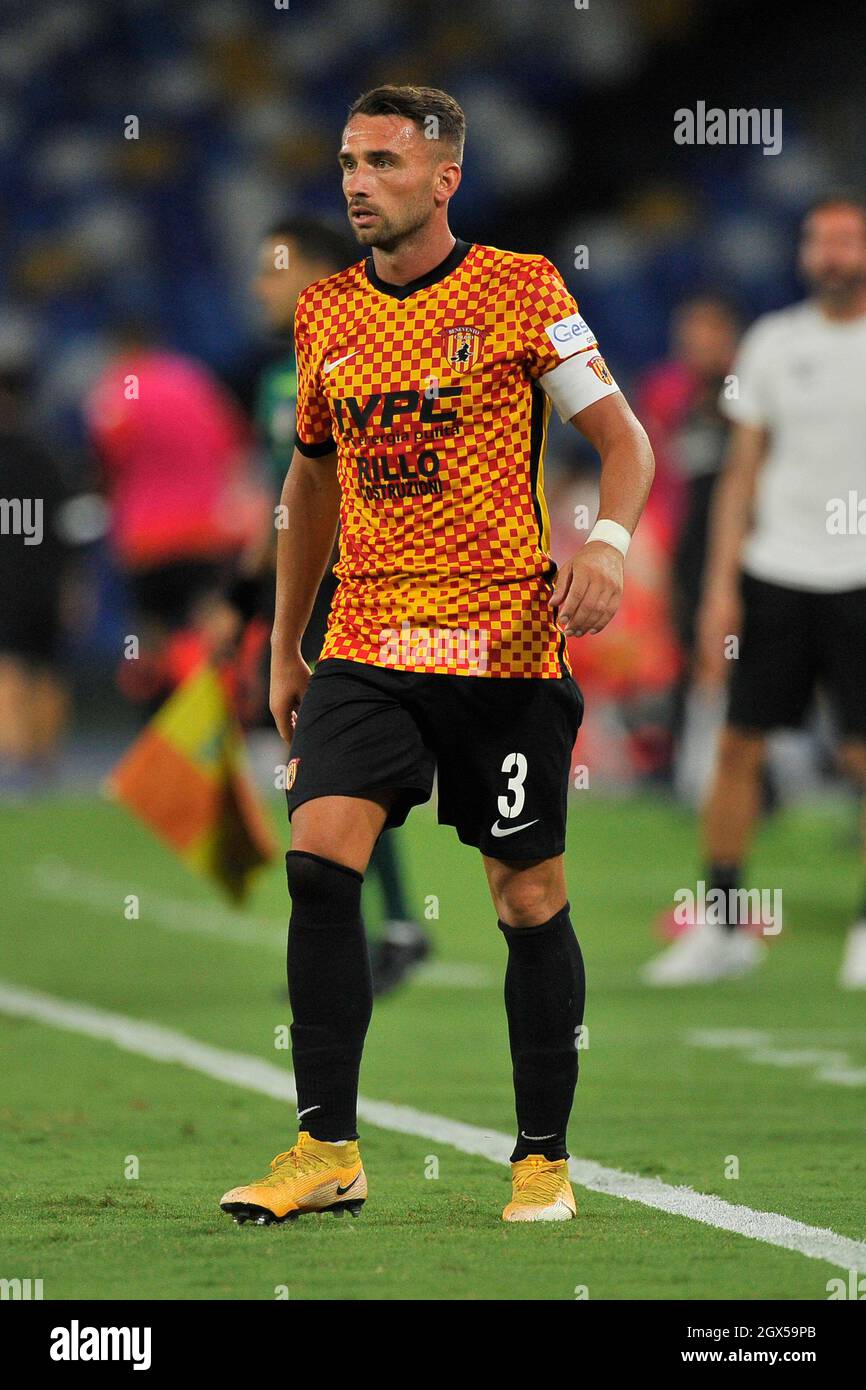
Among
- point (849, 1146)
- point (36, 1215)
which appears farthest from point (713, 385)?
point (36, 1215)

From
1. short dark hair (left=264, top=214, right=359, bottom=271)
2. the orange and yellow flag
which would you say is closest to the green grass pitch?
the orange and yellow flag

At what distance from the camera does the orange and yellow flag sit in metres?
7.20

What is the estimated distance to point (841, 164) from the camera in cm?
1967

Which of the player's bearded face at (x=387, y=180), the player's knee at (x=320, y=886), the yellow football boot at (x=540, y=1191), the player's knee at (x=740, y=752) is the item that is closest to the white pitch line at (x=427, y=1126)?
the yellow football boot at (x=540, y=1191)

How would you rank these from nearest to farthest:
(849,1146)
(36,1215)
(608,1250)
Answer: (608,1250) < (36,1215) < (849,1146)

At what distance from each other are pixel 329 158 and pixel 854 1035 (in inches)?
566

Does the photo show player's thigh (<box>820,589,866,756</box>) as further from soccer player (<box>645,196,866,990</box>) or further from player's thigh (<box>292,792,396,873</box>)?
player's thigh (<box>292,792,396,873</box>)

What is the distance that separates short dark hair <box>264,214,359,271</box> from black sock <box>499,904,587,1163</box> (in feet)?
9.61

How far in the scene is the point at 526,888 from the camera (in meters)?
4.33

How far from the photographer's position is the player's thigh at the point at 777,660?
754 centimetres

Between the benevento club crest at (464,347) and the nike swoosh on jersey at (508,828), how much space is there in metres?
0.80

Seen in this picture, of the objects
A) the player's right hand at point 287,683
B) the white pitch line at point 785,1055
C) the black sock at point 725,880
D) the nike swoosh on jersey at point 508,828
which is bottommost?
the white pitch line at point 785,1055

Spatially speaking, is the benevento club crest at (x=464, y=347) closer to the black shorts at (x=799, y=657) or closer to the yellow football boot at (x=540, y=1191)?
the yellow football boot at (x=540, y=1191)
